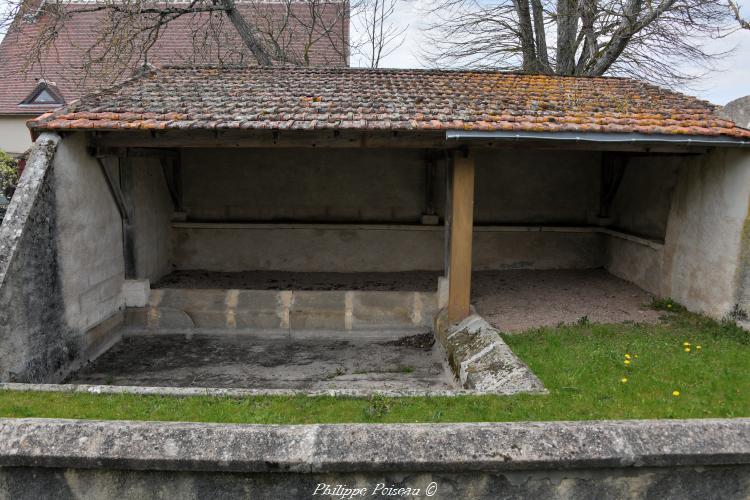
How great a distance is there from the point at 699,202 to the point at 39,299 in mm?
8093

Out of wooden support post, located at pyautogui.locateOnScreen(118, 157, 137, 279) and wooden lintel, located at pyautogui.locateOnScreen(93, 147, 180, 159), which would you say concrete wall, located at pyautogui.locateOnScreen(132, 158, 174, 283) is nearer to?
wooden support post, located at pyautogui.locateOnScreen(118, 157, 137, 279)

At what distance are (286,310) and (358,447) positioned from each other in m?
5.61

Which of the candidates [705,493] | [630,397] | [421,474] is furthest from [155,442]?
[630,397]

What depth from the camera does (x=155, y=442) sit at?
2961mm

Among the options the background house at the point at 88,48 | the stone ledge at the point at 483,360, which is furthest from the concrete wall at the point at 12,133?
the stone ledge at the point at 483,360

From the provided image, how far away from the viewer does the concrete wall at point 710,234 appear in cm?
650

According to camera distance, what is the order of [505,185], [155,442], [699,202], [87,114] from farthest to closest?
[505,185], [699,202], [87,114], [155,442]

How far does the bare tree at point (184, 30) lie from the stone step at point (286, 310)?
238 inches

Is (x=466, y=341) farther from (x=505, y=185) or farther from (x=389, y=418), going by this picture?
(x=505, y=185)

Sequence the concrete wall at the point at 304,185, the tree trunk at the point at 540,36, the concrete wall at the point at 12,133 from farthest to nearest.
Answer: the concrete wall at the point at 12,133, the tree trunk at the point at 540,36, the concrete wall at the point at 304,185

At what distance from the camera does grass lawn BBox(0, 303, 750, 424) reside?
13.4ft

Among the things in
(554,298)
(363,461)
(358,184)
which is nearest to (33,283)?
(363,461)

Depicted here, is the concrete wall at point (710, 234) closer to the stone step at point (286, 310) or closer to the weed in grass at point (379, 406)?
the stone step at point (286, 310)

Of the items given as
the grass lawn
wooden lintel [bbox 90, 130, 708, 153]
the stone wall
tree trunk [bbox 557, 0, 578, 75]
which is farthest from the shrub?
tree trunk [bbox 557, 0, 578, 75]
